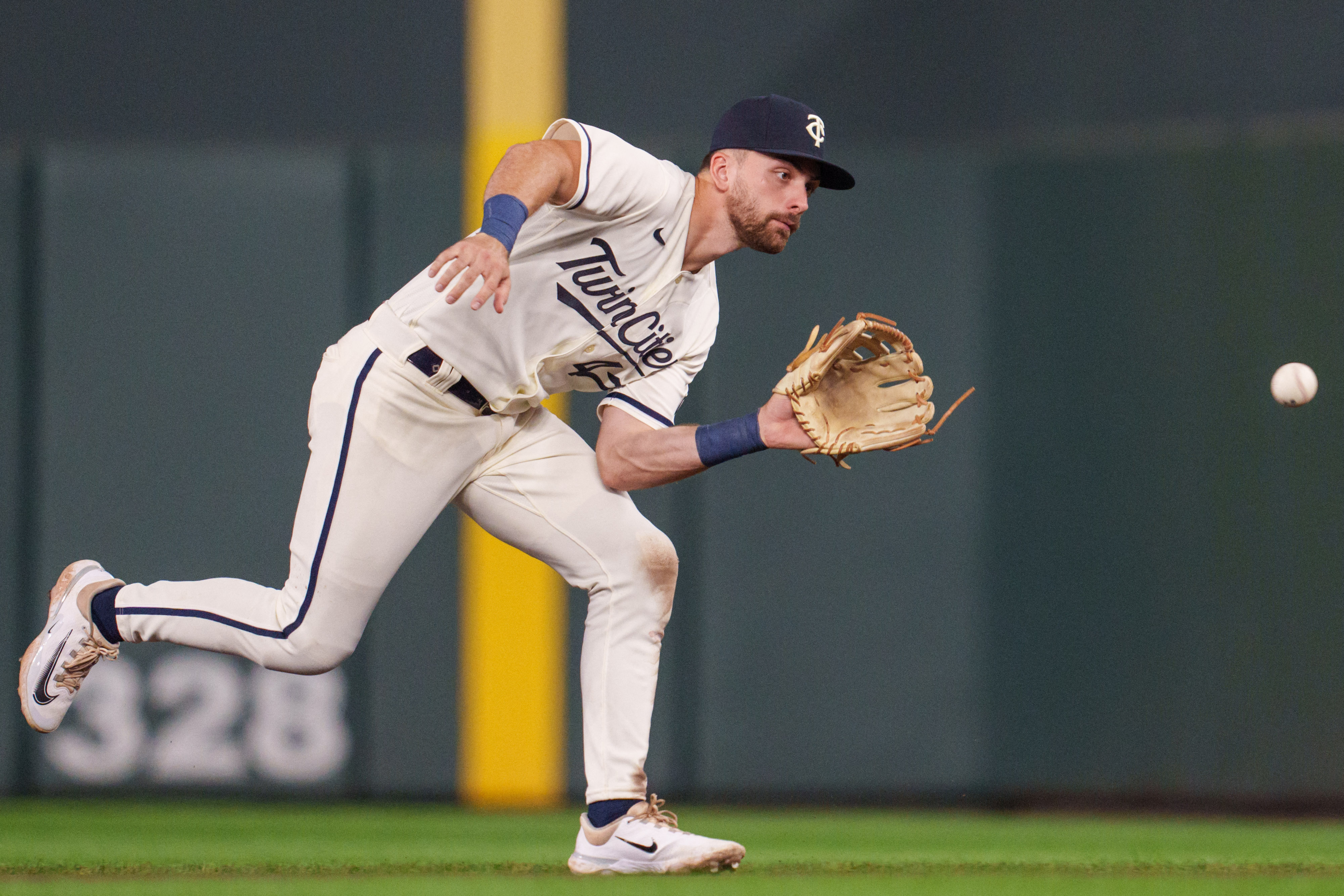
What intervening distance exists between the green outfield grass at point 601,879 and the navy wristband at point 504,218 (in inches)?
48.4

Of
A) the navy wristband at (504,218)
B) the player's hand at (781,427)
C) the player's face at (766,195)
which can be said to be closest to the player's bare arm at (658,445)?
the player's hand at (781,427)

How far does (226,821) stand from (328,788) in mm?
525

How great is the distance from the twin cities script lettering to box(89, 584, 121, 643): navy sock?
1.14m

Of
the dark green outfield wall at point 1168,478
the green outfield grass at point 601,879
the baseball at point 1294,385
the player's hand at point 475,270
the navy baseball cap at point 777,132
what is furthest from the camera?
the dark green outfield wall at point 1168,478

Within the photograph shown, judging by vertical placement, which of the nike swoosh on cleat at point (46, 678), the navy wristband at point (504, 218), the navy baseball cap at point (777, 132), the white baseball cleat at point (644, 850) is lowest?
the white baseball cleat at point (644, 850)

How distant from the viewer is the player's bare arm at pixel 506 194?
2525 millimetres

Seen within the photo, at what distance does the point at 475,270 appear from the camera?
2.53 metres

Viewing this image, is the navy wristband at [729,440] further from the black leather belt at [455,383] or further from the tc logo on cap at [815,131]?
the tc logo on cap at [815,131]

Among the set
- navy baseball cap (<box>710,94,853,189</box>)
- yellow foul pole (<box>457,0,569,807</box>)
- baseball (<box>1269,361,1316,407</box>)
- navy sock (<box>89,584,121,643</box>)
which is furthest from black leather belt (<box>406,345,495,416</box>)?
baseball (<box>1269,361,1316,407</box>)

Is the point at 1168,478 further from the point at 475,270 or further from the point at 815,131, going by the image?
the point at 475,270

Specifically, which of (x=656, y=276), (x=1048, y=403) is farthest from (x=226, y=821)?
(x=1048, y=403)

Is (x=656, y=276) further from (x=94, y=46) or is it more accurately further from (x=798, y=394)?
(x=94, y=46)

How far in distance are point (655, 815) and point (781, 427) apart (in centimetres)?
88

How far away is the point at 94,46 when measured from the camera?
18.4ft
